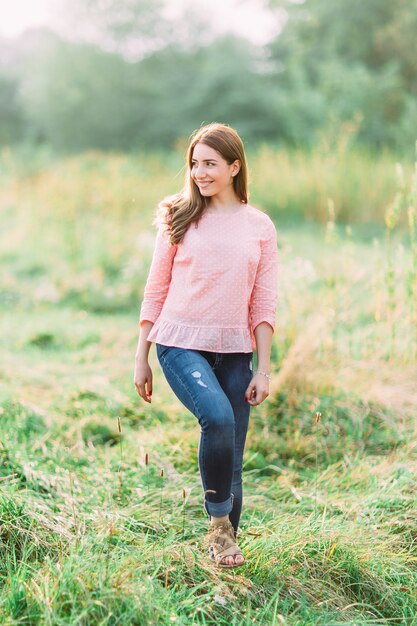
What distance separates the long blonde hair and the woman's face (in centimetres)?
2

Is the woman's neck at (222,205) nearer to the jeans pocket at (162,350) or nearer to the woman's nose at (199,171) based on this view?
the woman's nose at (199,171)

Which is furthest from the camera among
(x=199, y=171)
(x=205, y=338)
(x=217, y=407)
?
(x=199, y=171)

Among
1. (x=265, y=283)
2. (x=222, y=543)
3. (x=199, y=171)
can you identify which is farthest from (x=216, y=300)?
(x=222, y=543)

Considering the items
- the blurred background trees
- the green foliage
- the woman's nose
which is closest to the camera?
A: the woman's nose

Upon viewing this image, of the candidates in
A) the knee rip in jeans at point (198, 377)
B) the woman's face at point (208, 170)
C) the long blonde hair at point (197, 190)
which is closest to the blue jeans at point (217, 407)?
the knee rip in jeans at point (198, 377)

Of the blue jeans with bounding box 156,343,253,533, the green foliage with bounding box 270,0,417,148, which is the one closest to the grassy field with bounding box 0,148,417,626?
the blue jeans with bounding box 156,343,253,533

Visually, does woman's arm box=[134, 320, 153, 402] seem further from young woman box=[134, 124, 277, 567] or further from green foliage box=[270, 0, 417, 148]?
green foliage box=[270, 0, 417, 148]

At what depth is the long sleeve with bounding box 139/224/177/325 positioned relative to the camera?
271 cm

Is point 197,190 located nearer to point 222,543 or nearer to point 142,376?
point 142,376

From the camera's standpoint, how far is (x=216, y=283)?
103 inches

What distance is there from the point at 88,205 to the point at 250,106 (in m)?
13.4

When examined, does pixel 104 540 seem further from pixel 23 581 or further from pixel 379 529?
pixel 379 529

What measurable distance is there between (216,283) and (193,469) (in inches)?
50.4

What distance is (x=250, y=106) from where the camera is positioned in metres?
22.9
